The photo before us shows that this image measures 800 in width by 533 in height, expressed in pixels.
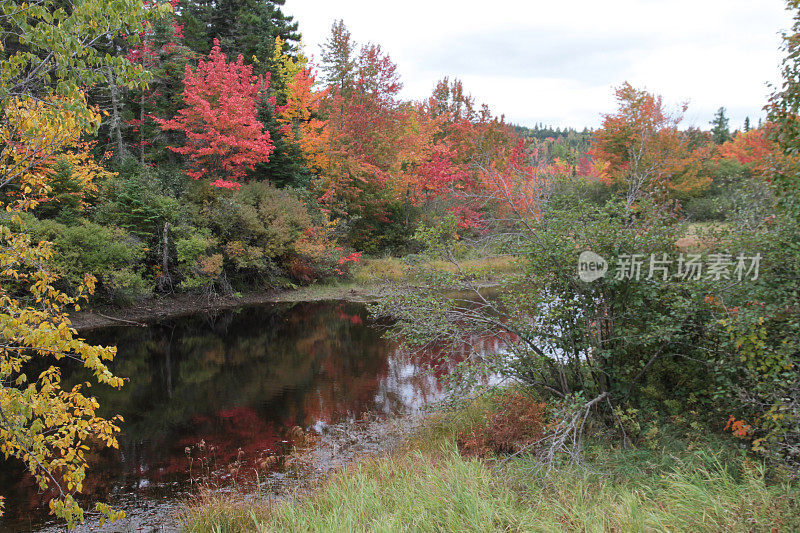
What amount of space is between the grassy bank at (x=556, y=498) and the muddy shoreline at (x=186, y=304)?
8.60 metres

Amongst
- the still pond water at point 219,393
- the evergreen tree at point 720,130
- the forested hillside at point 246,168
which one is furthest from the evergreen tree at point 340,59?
the evergreen tree at point 720,130

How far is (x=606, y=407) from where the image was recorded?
6.70 metres

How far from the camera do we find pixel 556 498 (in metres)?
4.38

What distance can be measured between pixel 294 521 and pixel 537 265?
13.8 feet

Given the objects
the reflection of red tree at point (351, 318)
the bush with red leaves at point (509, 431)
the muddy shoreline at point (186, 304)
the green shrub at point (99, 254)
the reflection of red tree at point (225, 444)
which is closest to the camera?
the bush with red leaves at point (509, 431)

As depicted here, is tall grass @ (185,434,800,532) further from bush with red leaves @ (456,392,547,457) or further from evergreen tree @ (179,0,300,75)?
evergreen tree @ (179,0,300,75)

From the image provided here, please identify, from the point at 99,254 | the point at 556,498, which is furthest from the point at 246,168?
the point at 556,498

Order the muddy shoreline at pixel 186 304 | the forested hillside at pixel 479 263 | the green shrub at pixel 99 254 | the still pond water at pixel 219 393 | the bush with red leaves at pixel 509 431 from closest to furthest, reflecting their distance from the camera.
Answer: the forested hillside at pixel 479 263, the bush with red leaves at pixel 509 431, the still pond water at pixel 219 393, the green shrub at pixel 99 254, the muddy shoreline at pixel 186 304

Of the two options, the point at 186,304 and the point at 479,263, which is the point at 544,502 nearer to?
the point at 479,263

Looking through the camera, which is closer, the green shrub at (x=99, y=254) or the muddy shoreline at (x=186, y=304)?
the green shrub at (x=99, y=254)

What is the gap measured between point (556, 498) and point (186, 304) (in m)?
17.5

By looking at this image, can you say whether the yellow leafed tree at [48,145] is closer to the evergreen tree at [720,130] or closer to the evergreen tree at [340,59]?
the evergreen tree at [340,59]

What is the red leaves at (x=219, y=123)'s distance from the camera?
19062mm

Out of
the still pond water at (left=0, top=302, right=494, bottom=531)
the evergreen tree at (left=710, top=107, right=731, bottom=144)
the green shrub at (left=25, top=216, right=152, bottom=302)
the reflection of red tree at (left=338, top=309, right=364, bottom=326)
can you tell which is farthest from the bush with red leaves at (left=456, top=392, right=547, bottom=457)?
the evergreen tree at (left=710, top=107, right=731, bottom=144)
